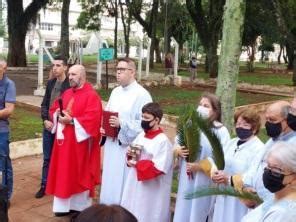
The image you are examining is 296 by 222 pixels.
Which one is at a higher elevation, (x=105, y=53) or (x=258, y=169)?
(x=105, y=53)

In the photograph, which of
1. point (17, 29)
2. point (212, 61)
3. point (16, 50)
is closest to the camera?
point (212, 61)

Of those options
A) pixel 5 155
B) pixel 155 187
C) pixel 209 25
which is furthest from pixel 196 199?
pixel 209 25

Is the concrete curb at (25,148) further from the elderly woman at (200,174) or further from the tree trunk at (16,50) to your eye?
the tree trunk at (16,50)

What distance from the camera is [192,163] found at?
4.96 m

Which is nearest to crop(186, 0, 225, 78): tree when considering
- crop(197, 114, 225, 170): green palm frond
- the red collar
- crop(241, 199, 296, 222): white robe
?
the red collar

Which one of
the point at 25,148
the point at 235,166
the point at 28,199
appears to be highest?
the point at 235,166

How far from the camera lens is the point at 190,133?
458cm

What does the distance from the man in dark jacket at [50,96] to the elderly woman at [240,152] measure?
9.05ft

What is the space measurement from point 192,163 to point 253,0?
24766 mm

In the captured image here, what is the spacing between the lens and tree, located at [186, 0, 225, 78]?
27484mm

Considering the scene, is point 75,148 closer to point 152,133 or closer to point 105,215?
point 152,133

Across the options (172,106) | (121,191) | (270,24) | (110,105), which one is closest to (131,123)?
(110,105)

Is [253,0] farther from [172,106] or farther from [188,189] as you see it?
[188,189]

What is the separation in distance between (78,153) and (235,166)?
2273 mm
